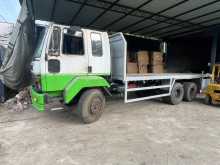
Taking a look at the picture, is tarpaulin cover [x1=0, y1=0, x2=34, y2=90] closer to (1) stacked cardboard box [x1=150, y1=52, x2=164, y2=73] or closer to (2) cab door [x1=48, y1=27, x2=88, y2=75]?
(2) cab door [x1=48, y1=27, x2=88, y2=75]

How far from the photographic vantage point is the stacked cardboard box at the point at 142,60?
17.5 ft

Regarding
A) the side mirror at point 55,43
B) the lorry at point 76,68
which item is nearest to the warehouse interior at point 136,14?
the lorry at point 76,68

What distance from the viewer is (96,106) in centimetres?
393

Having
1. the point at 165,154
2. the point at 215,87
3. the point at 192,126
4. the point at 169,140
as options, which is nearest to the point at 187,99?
the point at 215,87

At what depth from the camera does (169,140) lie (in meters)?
3.15

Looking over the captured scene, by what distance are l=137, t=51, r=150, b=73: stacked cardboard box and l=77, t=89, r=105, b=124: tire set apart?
6.84ft

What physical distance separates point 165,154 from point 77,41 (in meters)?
2.94

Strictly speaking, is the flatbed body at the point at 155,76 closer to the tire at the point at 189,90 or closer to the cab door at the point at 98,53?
the tire at the point at 189,90

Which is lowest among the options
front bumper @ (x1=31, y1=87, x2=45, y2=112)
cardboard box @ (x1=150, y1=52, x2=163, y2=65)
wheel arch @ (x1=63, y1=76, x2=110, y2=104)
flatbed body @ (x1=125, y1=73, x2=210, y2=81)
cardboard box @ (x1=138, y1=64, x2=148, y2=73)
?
front bumper @ (x1=31, y1=87, x2=45, y2=112)

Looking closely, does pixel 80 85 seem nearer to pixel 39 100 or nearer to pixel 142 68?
pixel 39 100

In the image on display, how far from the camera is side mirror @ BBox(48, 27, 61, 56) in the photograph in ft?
10.6

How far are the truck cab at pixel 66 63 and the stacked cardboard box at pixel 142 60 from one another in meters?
1.69

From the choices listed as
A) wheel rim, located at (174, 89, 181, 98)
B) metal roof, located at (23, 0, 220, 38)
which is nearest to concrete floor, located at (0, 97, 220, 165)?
wheel rim, located at (174, 89, 181, 98)

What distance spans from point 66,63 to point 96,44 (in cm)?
94
